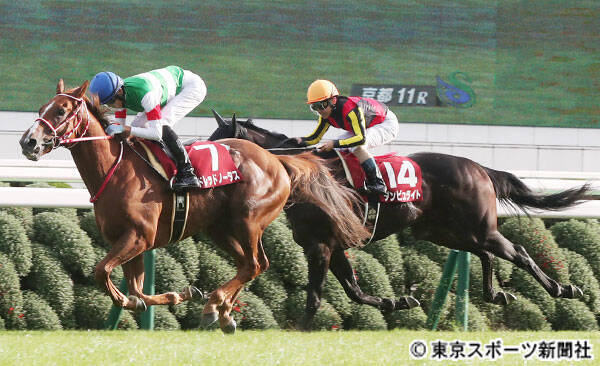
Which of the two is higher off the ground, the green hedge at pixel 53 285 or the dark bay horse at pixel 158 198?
the dark bay horse at pixel 158 198

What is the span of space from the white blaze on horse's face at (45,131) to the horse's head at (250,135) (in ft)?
4.97

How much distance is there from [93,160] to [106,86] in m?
0.40

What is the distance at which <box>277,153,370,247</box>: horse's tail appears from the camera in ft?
17.4

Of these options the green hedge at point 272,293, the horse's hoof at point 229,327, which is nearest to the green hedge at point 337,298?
the green hedge at point 272,293

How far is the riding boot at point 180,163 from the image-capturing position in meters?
4.68

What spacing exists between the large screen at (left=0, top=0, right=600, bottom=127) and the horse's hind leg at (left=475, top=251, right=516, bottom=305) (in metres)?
10.9

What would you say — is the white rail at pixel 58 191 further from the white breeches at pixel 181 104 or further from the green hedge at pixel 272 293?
the green hedge at pixel 272 293

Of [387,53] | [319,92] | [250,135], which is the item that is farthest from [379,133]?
[387,53]

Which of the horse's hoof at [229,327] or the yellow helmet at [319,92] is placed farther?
the yellow helmet at [319,92]

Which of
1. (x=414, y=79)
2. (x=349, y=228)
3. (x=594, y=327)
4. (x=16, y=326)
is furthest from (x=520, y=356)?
(x=414, y=79)

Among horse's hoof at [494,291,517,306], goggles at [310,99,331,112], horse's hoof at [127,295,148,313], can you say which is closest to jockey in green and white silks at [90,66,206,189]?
horse's hoof at [127,295,148,313]

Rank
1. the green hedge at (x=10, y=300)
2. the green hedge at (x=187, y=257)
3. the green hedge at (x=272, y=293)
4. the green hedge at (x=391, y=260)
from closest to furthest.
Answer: the green hedge at (x=10, y=300), the green hedge at (x=187, y=257), the green hedge at (x=272, y=293), the green hedge at (x=391, y=260)

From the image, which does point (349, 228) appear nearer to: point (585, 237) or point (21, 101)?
point (585, 237)

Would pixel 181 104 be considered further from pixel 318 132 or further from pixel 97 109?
pixel 318 132
